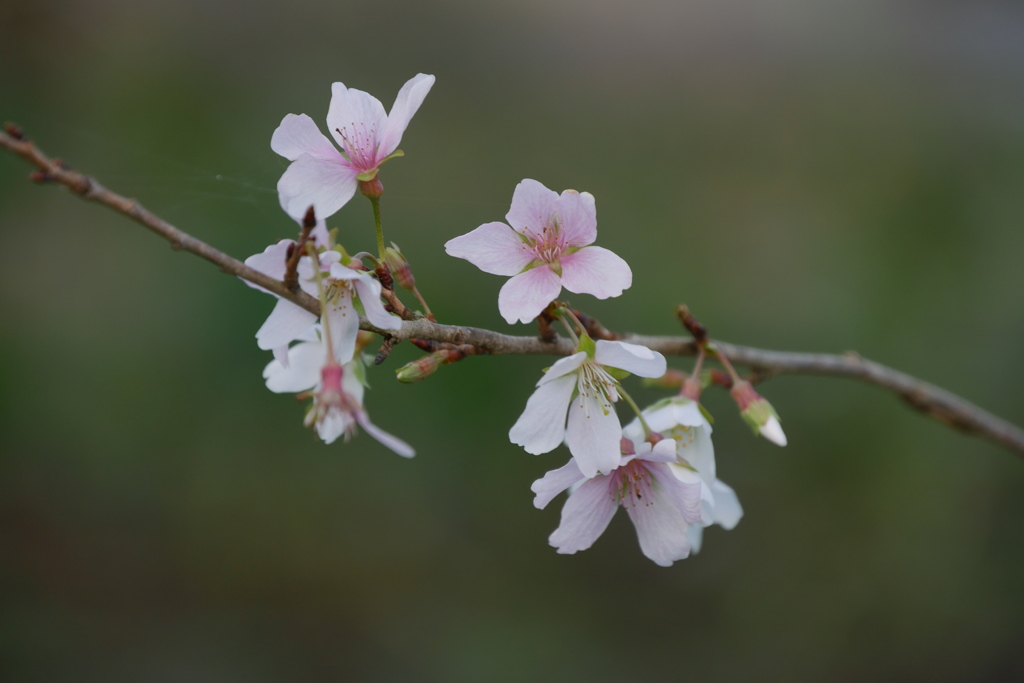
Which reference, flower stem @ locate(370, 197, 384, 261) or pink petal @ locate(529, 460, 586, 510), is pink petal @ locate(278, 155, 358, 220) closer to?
flower stem @ locate(370, 197, 384, 261)

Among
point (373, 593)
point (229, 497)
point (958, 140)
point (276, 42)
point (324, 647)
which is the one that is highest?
point (958, 140)

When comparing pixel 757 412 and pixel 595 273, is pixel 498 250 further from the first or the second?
pixel 757 412

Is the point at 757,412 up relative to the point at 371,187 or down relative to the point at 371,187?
down

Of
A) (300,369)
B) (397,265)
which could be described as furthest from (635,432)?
(300,369)

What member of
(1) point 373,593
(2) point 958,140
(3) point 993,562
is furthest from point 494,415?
(2) point 958,140

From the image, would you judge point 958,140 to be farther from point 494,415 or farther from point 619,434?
point 619,434
